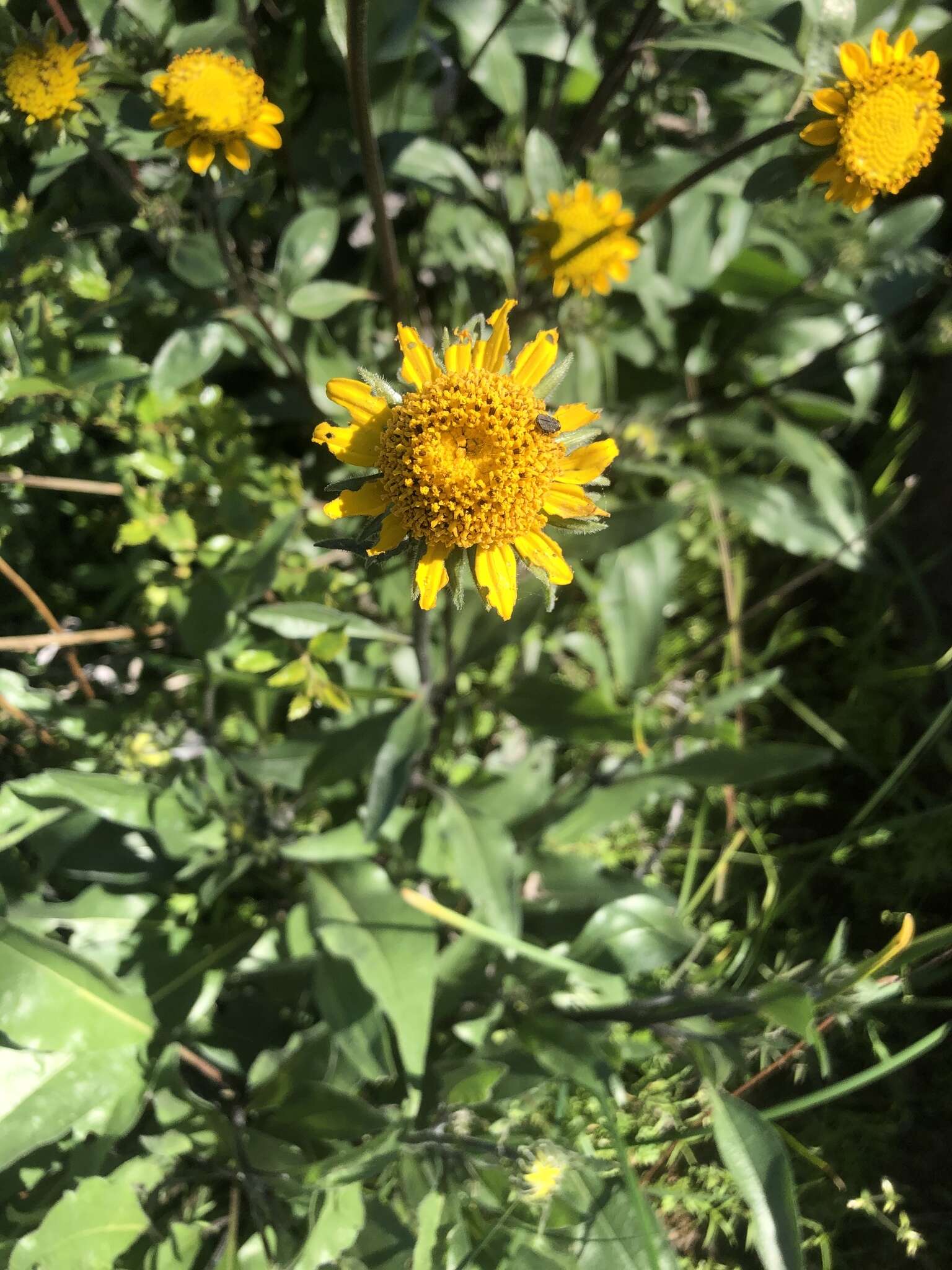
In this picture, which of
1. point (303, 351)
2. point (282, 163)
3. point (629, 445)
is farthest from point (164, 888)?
point (282, 163)

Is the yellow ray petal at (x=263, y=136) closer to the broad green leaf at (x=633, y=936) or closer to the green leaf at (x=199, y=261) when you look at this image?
the green leaf at (x=199, y=261)

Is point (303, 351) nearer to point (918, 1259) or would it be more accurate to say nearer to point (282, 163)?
point (282, 163)

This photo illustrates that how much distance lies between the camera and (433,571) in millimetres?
1243

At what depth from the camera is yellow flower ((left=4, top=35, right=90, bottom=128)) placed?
1.47 meters

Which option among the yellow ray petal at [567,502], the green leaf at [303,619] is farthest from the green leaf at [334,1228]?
the yellow ray petal at [567,502]

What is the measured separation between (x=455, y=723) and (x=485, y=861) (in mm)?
546

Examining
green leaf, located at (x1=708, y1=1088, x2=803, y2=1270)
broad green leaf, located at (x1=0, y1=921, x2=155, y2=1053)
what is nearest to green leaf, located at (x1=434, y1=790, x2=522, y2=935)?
green leaf, located at (x1=708, y1=1088, x2=803, y2=1270)

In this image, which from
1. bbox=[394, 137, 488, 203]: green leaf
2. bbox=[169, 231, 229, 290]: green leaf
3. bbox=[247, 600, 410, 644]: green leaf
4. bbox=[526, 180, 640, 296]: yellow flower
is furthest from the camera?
bbox=[394, 137, 488, 203]: green leaf

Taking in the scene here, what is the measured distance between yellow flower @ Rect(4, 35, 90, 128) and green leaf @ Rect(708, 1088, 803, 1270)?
2.08 m

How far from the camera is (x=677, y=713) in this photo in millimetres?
2545

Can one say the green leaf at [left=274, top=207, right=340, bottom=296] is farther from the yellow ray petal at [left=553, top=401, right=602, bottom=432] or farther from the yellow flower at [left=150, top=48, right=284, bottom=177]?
the yellow ray petal at [left=553, top=401, right=602, bottom=432]

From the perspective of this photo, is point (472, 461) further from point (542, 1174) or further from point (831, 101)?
point (542, 1174)

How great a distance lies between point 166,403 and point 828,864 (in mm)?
2091

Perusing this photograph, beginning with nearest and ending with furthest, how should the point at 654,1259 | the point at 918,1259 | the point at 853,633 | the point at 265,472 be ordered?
the point at 654,1259
the point at 918,1259
the point at 265,472
the point at 853,633
